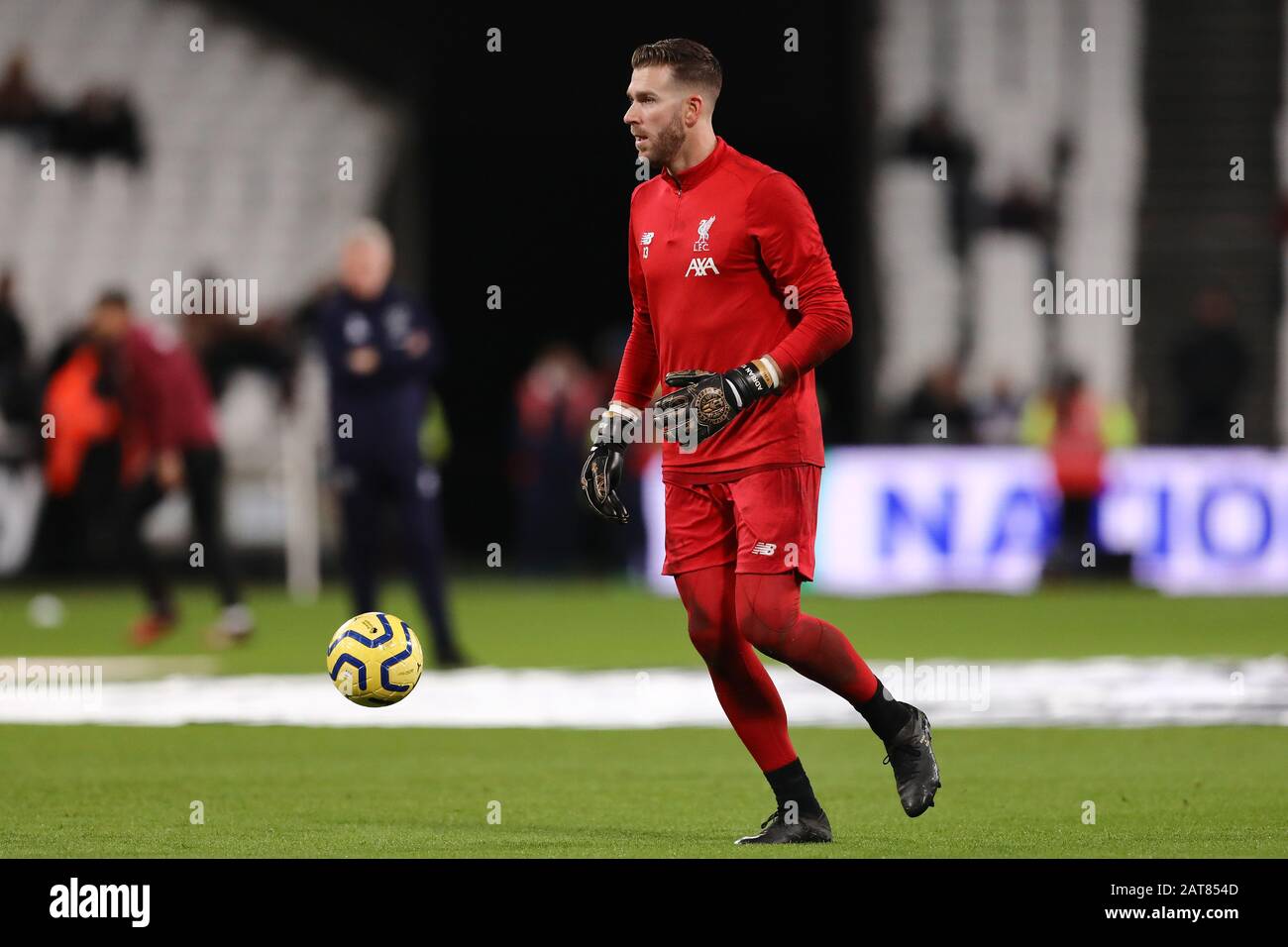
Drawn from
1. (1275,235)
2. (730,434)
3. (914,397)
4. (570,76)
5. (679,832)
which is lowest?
(679,832)

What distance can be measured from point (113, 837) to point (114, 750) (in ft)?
8.56

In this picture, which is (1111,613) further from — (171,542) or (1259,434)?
(171,542)

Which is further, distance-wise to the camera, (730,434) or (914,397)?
(914,397)

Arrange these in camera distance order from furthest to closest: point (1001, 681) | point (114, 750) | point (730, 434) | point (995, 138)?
Result: 1. point (995, 138)
2. point (1001, 681)
3. point (114, 750)
4. point (730, 434)

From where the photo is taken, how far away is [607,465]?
25.2 feet

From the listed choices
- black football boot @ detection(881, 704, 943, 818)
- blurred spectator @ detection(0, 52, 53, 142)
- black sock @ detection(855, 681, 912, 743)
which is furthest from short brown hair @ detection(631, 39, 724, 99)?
blurred spectator @ detection(0, 52, 53, 142)

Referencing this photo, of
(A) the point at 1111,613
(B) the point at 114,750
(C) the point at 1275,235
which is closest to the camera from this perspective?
(B) the point at 114,750

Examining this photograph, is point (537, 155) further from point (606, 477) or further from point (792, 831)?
point (792, 831)

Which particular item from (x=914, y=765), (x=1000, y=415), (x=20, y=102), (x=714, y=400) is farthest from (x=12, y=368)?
(x=914, y=765)

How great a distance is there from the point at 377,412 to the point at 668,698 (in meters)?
2.71

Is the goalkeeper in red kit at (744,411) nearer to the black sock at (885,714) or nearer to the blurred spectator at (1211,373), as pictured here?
the black sock at (885,714)

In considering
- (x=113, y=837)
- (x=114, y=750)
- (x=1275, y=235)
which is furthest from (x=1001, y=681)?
(x=1275, y=235)

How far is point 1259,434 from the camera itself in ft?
82.6

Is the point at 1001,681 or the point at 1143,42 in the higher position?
the point at 1143,42
